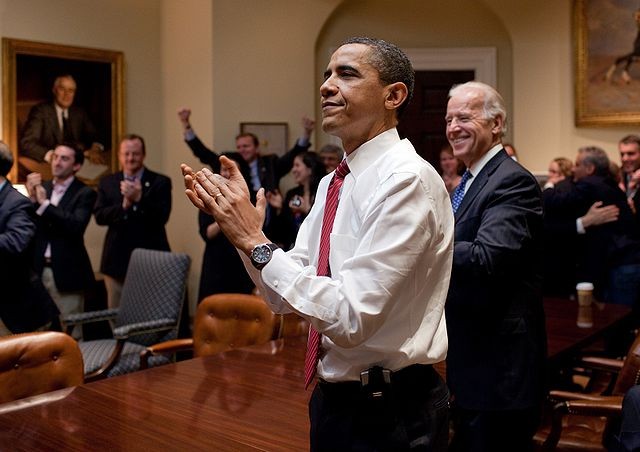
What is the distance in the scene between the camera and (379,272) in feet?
4.30

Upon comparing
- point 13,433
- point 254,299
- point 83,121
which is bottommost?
point 13,433

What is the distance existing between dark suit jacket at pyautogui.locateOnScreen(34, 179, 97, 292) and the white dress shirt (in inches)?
130

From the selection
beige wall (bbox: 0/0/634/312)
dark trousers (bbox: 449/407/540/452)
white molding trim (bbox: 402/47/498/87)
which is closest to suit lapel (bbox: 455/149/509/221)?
dark trousers (bbox: 449/407/540/452)

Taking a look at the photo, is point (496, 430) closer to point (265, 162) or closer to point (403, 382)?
point (403, 382)

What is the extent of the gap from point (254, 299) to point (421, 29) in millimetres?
4563

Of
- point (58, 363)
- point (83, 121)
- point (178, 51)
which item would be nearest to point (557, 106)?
point (178, 51)

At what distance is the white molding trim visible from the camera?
274 inches

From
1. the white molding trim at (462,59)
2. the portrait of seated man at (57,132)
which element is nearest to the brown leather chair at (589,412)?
the white molding trim at (462,59)

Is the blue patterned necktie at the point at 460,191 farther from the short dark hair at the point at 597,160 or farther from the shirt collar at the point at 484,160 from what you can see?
the short dark hair at the point at 597,160

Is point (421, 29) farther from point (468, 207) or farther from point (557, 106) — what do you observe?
point (468, 207)

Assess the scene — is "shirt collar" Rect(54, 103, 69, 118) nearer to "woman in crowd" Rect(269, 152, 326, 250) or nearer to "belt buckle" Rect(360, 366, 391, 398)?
"woman in crowd" Rect(269, 152, 326, 250)

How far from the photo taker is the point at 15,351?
249 cm

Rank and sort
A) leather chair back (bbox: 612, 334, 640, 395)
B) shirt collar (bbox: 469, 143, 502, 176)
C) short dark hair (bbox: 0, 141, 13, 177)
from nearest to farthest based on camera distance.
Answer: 1. shirt collar (bbox: 469, 143, 502, 176)
2. leather chair back (bbox: 612, 334, 640, 395)
3. short dark hair (bbox: 0, 141, 13, 177)

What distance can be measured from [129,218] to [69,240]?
72 centimetres
